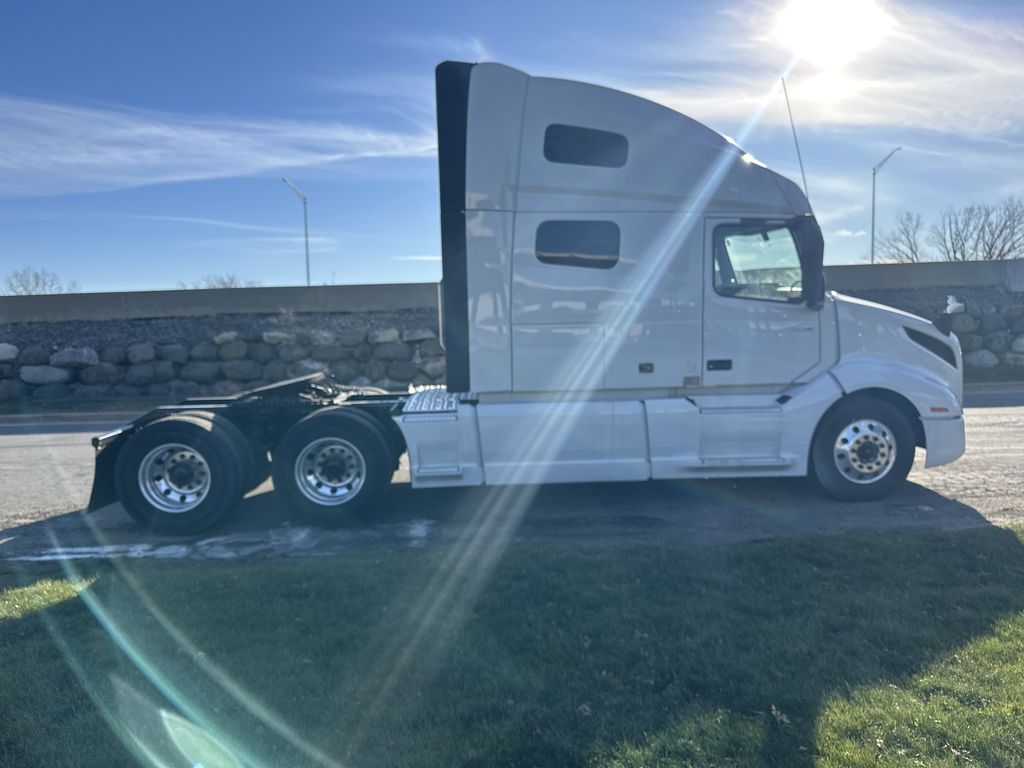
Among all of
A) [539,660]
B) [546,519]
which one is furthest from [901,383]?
[539,660]

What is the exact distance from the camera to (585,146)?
6.74 m

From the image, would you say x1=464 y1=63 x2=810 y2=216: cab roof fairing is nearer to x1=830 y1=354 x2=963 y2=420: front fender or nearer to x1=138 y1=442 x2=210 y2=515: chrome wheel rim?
x1=830 y1=354 x2=963 y2=420: front fender

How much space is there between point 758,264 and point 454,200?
2.95 meters

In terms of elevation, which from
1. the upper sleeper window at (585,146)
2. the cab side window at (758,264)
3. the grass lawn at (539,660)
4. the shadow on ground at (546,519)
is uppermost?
the upper sleeper window at (585,146)

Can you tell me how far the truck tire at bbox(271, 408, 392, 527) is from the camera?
677cm

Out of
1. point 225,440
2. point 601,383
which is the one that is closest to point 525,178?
point 601,383

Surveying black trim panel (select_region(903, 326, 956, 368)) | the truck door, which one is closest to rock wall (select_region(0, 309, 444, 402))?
the truck door

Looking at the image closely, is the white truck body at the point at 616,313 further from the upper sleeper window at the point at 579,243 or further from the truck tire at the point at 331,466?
the truck tire at the point at 331,466

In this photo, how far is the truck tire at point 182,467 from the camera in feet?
22.0

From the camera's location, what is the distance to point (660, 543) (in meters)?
5.88

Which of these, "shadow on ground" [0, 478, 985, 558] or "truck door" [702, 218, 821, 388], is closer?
"shadow on ground" [0, 478, 985, 558]

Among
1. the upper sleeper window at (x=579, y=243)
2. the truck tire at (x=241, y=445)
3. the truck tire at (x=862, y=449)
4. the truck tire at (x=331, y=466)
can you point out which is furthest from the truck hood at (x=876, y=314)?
the truck tire at (x=241, y=445)

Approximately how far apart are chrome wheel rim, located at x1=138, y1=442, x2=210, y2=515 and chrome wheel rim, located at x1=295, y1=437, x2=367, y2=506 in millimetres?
893

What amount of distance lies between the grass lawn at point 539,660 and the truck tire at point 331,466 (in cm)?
140
